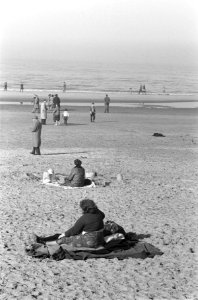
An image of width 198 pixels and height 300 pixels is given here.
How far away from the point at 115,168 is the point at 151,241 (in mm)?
8131

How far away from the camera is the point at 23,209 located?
14.4 m

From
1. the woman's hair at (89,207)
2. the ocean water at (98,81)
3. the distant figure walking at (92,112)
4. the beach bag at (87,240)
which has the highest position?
the woman's hair at (89,207)

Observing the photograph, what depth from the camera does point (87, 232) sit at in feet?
36.6

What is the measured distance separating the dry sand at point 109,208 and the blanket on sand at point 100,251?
16 cm

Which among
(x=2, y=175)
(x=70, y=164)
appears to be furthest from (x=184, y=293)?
(x=70, y=164)

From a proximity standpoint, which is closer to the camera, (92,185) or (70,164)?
(92,185)

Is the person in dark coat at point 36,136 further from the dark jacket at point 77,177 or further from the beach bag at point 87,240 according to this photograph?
the beach bag at point 87,240

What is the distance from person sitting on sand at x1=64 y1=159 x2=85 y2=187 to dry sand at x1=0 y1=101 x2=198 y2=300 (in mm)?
361

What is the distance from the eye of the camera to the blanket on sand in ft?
35.7

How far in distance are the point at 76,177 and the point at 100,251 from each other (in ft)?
18.5

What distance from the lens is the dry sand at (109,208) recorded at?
9.65m

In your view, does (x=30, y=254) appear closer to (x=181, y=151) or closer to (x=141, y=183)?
(x=141, y=183)

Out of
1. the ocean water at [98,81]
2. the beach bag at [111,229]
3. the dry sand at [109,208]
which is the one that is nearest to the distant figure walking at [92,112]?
the dry sand at [109,208]

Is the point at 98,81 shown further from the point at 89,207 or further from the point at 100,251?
the point at 100,251
